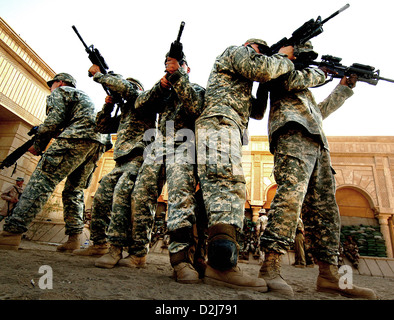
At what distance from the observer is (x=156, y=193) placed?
2.07 metres

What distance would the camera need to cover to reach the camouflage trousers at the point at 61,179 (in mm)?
2391

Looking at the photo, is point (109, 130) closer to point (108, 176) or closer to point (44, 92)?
point (108, 176)

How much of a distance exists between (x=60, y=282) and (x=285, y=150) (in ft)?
5.56

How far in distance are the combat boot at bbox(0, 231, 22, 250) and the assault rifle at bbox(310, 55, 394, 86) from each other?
14.2ft

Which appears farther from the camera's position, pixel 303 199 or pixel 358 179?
pixel 358 179

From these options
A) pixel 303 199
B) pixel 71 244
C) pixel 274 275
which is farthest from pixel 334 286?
pixel 71 244

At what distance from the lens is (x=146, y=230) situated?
2002 millimetres

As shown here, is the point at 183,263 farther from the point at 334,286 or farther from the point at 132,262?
the point at 334,286

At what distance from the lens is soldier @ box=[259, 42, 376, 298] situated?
5.21 feet

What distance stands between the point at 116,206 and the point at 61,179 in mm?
1044

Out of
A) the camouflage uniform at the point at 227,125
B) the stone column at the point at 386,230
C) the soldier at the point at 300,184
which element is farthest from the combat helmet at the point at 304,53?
the stone column at the point at 386,230

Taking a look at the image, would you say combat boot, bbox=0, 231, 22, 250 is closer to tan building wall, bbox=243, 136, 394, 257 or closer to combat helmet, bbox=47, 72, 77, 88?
combat helmet, bbox=47, 72, 77, 88

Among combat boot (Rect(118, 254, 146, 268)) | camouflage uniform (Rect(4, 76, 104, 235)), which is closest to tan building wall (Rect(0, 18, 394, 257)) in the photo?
camouflage uniform (Rect(4, 76, 104, 235))

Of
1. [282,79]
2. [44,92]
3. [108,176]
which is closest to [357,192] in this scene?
[282,79]
